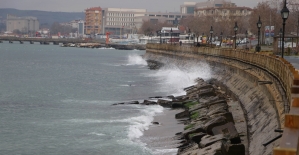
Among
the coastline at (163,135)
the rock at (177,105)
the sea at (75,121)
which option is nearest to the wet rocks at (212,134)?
the coastline at (163,135)

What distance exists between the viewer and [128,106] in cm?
3997

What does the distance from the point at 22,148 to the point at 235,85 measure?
1737 cm

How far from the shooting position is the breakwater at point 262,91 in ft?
50.8

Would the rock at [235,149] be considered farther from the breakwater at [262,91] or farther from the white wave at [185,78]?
the white wave at [185,78]

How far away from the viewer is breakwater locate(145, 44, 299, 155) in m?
15.5

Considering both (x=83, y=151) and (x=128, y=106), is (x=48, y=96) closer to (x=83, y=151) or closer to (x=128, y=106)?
(x=128, y=106)

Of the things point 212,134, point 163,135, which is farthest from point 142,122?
point 212,134

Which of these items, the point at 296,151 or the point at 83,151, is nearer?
the point at 296,151

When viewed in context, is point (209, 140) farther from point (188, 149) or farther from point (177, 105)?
point (177, 105)

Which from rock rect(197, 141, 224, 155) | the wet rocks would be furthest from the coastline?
rock rect(197, 141, 224, 155)

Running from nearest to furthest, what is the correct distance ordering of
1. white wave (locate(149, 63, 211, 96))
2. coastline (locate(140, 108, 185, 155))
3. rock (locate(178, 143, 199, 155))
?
rock (locate(178, 143, 199, 155)), coastline (locate(140, 108, 185, 155)), white wave (locate(149, 63, 211, 96))

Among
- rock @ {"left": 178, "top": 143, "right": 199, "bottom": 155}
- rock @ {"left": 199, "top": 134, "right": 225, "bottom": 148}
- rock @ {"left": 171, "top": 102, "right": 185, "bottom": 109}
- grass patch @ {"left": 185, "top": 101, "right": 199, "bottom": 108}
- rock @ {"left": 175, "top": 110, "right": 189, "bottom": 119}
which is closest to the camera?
rock @ {"left": 199, "top": 134, "right": 225, "bottom": 148}

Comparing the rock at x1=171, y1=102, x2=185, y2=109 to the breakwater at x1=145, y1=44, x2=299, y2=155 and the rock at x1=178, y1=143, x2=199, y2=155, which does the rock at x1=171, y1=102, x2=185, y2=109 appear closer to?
the breakwater at x1=145, y1=44, x2=299, y2=155

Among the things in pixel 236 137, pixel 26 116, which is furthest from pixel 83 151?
pixel 26 116
